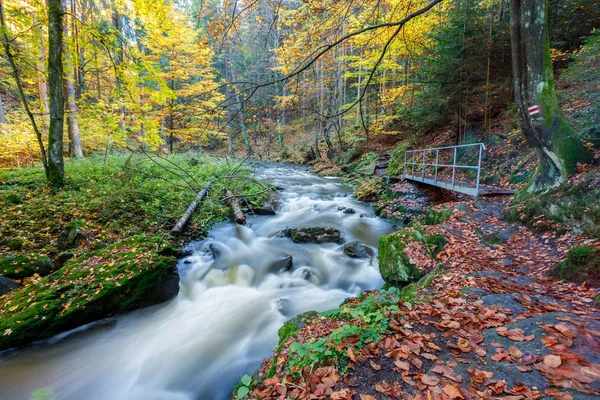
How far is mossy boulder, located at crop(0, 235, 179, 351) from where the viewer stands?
12.8 feet

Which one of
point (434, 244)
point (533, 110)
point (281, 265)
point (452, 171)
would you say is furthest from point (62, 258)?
point (452, 171)

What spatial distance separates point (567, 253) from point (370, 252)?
3.98 m

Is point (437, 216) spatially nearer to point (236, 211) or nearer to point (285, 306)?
point (285, 306)

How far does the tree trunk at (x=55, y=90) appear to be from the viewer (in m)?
6.82

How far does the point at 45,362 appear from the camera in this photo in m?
3.76

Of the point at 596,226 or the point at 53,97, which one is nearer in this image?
the point at 596,226

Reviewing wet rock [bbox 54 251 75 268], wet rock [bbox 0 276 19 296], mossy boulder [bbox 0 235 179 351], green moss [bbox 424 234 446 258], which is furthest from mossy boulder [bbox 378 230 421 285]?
wet rock [bbox 0 276 19 296]

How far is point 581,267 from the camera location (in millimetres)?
3213

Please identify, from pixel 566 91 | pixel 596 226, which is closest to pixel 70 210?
pixel 596 226

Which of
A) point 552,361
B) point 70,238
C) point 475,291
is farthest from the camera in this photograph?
point 70,238

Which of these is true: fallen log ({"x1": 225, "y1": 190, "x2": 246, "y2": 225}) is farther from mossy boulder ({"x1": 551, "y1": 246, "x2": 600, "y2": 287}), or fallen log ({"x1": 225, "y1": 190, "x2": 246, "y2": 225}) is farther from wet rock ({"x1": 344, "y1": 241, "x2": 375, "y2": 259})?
mossy boulder ({"x1": 551, "y1": 246, "x2": 600, "y2": 287})

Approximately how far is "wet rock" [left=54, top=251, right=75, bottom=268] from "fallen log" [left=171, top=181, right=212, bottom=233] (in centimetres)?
211

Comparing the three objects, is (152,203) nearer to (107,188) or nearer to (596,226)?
(107,188)

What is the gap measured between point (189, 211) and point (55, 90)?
4.69m
